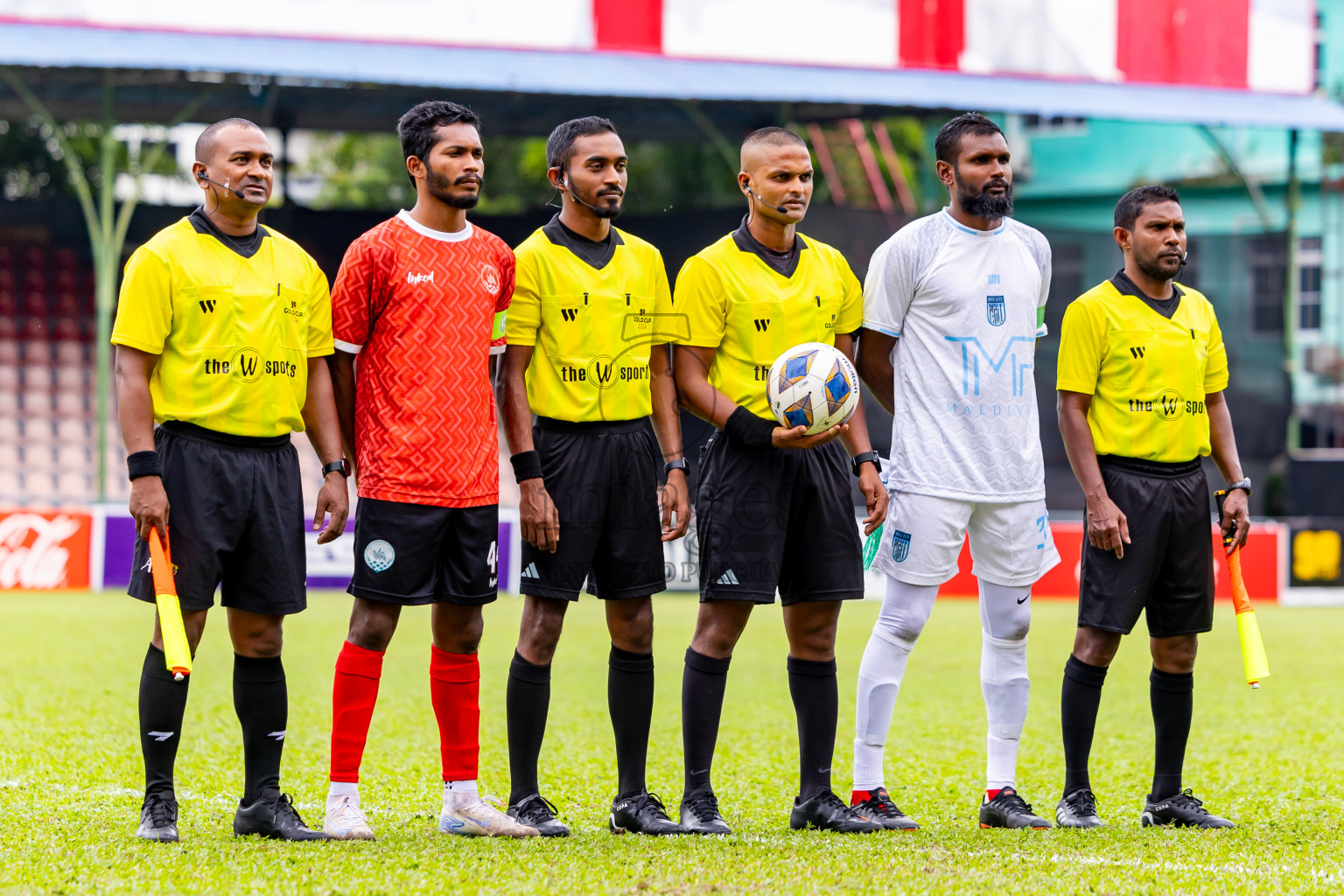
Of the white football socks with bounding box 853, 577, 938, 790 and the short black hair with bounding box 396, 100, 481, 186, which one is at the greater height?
the short black hair with bounding box 396, 100, 481, 186

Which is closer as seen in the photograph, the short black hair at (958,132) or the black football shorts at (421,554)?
the black football shorts at (421,554)

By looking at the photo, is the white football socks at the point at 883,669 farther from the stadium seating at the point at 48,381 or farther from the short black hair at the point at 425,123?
the stadium seating at the point at 48,381

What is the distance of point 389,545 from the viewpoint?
437 cm

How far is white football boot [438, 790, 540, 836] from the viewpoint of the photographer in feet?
14.6

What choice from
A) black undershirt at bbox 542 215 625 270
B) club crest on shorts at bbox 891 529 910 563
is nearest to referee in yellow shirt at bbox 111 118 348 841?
black undershirt at bbox 542 215 625 270

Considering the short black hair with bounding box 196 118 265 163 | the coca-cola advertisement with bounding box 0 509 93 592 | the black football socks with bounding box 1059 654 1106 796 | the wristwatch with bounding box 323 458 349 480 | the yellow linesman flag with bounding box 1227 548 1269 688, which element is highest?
the short black hair with bounding box 196 118 265 163

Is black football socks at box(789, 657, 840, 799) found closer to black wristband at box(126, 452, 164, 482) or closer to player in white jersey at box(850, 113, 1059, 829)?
player in white jersey at box(850, 113, 1059, 829)

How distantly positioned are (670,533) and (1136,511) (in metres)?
1.53

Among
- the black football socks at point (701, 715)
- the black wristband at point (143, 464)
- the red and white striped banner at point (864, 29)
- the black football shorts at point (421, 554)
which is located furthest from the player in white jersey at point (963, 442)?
the red and white striped banner at point (864, 29)

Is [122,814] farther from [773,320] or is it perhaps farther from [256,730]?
[773,320]

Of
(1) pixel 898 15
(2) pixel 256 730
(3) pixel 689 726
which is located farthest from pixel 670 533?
(1) pixel 898 15

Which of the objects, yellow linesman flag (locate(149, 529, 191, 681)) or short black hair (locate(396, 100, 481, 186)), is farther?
short black hair (locate(396, 100, 481, 186))

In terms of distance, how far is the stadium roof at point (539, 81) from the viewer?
14.8 m

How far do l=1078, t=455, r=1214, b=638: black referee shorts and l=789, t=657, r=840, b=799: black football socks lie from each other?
0.87 m
